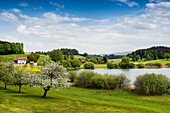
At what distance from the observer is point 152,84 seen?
119 feet

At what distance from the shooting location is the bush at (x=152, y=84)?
1400 inches

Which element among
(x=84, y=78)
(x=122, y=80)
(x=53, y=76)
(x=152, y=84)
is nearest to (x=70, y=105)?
(x=53, y=76)

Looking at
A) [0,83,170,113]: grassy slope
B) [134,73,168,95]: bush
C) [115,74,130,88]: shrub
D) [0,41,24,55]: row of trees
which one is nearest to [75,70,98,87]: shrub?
[115,74,130,88]: shrub

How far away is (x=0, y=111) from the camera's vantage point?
1666cm

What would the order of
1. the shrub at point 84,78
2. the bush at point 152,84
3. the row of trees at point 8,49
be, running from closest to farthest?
the bush at point 152,84, the shrub at point 84,78, the row of trees at point 8,49

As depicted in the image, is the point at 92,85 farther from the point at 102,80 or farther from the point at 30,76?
the point at 30,76

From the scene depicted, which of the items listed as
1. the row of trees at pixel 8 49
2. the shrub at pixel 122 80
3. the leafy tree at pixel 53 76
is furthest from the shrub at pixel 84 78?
the row of trees at pixel 8 49

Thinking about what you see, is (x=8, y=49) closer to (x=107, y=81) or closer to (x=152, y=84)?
(x=107, y=81)

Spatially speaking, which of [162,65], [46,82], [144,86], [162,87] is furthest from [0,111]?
[162,65]

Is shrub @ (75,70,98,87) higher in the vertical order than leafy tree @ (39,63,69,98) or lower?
lower

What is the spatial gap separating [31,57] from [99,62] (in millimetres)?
68887

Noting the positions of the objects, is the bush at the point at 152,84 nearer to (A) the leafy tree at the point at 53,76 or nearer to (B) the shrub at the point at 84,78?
(B) the shrub at the point at 84,78

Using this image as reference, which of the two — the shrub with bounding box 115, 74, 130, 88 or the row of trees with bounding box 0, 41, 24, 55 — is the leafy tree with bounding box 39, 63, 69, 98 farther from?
the row of trees with bounding box 0, 41, 24, 55

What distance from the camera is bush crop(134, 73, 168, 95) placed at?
3556 centimetres
